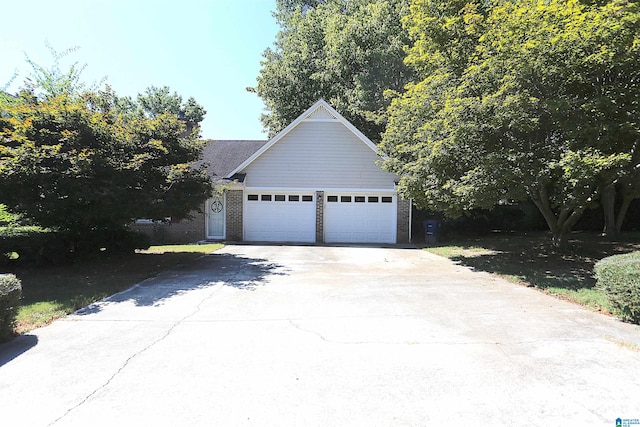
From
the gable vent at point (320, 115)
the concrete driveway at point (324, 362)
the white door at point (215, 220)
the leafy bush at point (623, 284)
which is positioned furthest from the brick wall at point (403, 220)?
the leafy bush at point (623, 284)

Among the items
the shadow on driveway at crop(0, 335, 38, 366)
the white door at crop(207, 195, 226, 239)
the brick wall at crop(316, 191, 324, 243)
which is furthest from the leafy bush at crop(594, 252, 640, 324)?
the white door at crop(207, 195, 226, 239)

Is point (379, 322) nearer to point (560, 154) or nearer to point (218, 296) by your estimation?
point (218, 296)

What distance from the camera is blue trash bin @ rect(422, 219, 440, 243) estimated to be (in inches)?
717

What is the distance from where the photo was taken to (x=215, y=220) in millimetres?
18656

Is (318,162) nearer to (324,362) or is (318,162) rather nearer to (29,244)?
(29,244)

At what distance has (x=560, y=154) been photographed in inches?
366

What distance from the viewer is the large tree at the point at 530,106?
8.49 m

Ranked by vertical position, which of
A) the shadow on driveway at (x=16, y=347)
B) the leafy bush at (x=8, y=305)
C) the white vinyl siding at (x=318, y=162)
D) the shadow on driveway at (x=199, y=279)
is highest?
the white vinyl siding at (x=318, y=162)

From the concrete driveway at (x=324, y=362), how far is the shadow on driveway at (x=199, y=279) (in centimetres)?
13

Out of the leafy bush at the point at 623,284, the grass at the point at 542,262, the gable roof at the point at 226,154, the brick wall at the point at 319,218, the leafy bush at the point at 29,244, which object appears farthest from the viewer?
the gable roof at the point at 226,154

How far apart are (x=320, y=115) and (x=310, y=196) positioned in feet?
12.6

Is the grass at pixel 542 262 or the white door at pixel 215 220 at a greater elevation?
the white door at pixel 215 220

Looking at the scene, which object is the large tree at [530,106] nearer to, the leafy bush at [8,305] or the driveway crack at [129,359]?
the driveway crack at [129,359]

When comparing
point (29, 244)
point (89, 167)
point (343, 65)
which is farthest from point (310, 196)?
point (29, 244)
